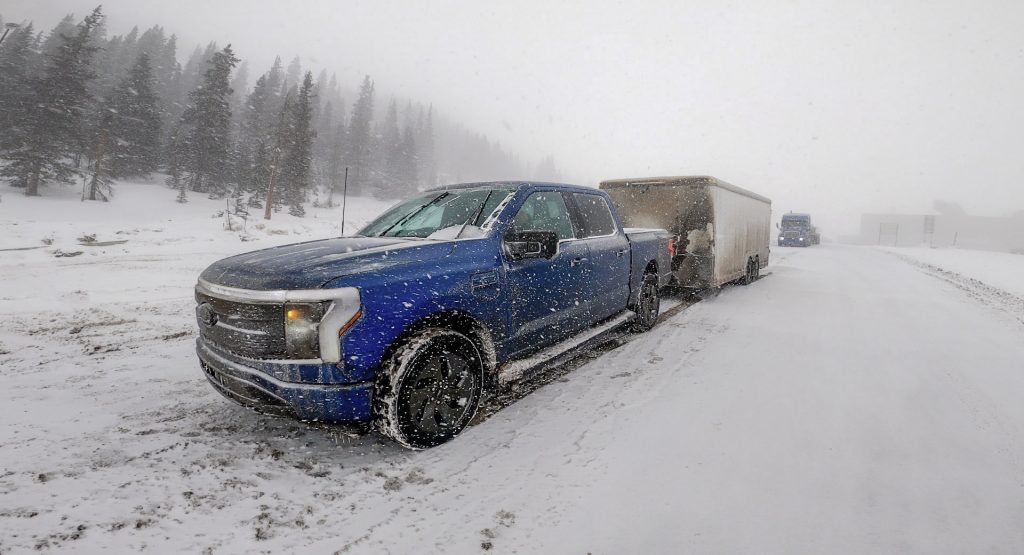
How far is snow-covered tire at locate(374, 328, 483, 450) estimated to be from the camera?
2.71 m

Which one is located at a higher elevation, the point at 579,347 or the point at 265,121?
the point at 265,121

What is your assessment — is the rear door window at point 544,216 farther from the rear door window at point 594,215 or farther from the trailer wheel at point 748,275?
the trailer wheel at point 748,275

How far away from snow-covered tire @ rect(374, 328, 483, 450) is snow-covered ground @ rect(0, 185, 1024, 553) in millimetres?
175

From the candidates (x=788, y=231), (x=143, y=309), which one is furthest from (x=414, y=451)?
(x=788, y=231)

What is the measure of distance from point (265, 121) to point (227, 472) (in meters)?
56.7

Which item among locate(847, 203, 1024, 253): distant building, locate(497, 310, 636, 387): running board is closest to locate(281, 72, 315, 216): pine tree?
locate(497, 310, 636, 387): running board

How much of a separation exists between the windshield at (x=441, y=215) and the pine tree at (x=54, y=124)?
147 ft

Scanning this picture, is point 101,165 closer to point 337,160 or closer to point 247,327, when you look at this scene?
point 337,160

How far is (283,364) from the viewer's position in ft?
8.46

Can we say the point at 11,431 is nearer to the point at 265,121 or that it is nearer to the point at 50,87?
the point at 50,87

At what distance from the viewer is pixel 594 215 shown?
5.12 m

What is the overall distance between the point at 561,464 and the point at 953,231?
548 ft

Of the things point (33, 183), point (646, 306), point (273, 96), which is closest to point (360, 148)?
point (273, 96)

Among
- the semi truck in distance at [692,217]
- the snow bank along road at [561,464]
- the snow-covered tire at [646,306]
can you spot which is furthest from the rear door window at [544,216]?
the semi truck in distance at [692,217]
